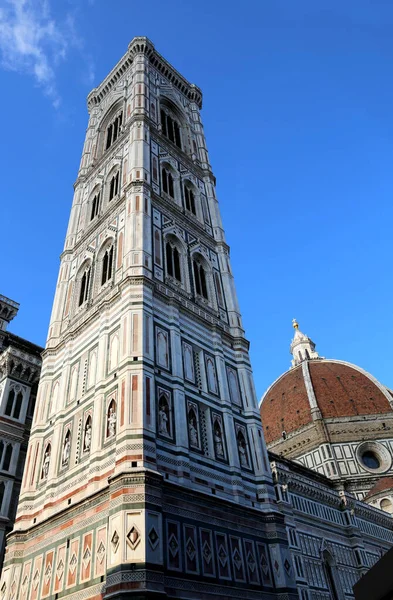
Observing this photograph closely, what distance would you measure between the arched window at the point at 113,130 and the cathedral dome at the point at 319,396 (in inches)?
1508

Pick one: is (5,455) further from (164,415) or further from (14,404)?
(164,415)

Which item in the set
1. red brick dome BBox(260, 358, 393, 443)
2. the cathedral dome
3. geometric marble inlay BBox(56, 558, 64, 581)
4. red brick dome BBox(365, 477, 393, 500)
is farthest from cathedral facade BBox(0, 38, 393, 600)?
red brick dome BBox(260, 358, 393, 443)

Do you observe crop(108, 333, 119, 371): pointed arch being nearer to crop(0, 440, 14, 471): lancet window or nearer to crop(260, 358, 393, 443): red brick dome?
crop(0, 440, 14, 471): lancet window

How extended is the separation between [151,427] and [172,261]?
27.3ft

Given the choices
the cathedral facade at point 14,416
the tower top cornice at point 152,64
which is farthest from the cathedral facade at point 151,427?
the tower top cornice at point 152,64

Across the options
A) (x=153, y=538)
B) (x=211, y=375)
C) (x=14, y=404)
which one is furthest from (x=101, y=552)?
(x=14, y=404)

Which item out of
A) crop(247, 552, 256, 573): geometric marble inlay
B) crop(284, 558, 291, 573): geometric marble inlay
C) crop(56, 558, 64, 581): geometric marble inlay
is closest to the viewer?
crop(56, 558, 64, 581): geometric marble inlay

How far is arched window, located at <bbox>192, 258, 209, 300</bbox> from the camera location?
68.2ft

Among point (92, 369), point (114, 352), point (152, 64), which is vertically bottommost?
point (114, 352)

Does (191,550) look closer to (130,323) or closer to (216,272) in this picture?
(130,323)

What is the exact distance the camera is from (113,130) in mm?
28828

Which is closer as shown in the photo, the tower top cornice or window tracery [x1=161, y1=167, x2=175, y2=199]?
window tracery [x1=161, y1=167, x2=175, y2=199]

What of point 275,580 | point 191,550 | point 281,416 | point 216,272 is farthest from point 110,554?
point 281,416

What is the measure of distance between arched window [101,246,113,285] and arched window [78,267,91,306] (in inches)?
38.1
